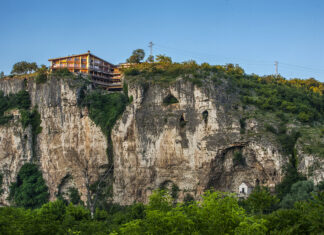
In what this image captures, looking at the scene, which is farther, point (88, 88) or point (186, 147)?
point (88, 88)

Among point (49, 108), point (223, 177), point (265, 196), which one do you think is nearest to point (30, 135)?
point (49, 108)

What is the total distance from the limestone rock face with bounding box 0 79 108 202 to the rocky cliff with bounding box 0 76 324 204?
123 mm

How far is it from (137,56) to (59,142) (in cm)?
1545

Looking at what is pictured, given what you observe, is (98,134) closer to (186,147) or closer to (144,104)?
(144,104)

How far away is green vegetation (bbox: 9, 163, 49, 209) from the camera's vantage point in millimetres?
48438

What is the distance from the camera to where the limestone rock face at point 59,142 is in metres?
47.4

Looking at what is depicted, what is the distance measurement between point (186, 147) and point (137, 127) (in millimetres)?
6131

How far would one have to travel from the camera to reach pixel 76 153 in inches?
1896

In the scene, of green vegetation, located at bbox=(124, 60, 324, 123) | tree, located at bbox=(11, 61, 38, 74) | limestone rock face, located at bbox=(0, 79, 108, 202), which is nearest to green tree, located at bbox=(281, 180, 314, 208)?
green vegetation, located at bbox=(124, 60, 324, 123)

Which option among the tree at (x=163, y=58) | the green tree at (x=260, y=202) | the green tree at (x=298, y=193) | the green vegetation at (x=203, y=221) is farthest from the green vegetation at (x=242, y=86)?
the green vegetation at (x=203, y=221)

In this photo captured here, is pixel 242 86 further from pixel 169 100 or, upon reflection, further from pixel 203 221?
pixel 203 221

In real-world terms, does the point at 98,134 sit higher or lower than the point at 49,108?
lower

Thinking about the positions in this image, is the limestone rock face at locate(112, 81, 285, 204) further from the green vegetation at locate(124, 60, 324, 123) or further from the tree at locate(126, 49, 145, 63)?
the tree at locate(126, 49, 145, 63)

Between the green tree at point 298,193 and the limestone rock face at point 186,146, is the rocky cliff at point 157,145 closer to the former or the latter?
the limestone rock face at point 186,146
